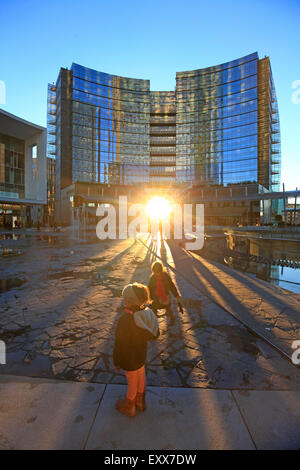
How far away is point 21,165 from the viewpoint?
41719 millimetres

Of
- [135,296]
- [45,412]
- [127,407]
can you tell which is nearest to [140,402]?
[127,407]

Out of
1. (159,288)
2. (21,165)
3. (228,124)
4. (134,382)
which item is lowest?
(134,382)

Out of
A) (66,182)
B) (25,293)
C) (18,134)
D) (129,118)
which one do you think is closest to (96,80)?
(129,118)

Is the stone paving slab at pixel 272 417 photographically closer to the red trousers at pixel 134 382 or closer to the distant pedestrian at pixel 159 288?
the red trousers at pixel 134 382

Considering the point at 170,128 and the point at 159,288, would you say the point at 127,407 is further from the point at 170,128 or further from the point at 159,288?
the point at 170,128

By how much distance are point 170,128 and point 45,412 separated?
331 ft

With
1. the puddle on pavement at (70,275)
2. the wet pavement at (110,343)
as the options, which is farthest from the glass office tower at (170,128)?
the wet pavement at (110,343)

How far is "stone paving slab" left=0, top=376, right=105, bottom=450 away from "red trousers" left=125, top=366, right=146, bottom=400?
1.33 feet

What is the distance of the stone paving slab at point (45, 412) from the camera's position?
86.7 inches

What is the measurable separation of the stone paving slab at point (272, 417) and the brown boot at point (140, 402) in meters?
1.02

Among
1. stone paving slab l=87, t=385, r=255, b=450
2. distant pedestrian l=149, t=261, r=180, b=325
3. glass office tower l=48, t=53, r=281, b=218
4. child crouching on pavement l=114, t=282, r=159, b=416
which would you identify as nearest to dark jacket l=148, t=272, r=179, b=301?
distant pedestrian l=149, t=261, r=180, b=325

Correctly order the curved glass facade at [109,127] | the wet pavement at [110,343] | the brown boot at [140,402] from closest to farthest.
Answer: the brown boot at [140,402], the wet pavement at [110,343], the curved glass facade at [109,127]

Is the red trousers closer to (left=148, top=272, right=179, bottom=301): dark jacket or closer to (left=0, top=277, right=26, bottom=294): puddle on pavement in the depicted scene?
(left=148, top=272, right=179, bottom=301): dark jacket

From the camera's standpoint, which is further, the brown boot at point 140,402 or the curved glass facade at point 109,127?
the curved glass facade at point 109,127
